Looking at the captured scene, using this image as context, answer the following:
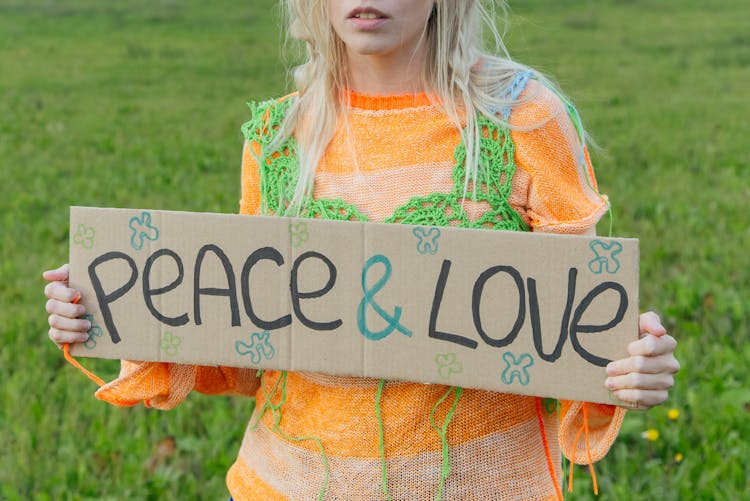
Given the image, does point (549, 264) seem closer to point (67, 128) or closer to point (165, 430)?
point (165, 430)

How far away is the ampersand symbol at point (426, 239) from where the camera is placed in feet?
5.94

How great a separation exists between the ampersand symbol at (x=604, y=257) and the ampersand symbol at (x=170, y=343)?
79 cm

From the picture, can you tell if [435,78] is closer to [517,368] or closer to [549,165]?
[549,165]

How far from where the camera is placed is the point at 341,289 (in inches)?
72.9

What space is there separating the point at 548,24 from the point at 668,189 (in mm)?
9042

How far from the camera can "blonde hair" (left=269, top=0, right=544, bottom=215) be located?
1.98 metres

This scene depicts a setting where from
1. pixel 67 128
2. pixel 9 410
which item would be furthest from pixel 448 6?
pixel 67 128


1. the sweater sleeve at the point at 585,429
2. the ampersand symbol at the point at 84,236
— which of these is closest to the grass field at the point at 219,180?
the sweater sleeve at the point at 585,429

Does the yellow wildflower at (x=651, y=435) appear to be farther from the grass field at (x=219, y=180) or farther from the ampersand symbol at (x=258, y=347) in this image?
the ampersand symbol at (x=258, y=347)

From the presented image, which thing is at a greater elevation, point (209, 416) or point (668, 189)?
point (668, 189)

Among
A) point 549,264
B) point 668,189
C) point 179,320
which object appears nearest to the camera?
point 549,264

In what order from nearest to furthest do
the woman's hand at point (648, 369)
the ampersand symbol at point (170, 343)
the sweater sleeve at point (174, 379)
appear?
1. the woman's hand at point (648, 369)
2. the ampersand symbol at point (170, 343)
3. the sweater sleeve at point (174, 379)

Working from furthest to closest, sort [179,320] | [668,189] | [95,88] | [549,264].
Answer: [95,88], [668,189], [179,320], [549,264]

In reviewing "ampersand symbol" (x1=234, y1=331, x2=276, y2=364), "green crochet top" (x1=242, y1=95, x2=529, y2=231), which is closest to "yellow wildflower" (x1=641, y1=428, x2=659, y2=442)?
"green crochet top" (x1=242, y1=95, x2=529, y2=231)
